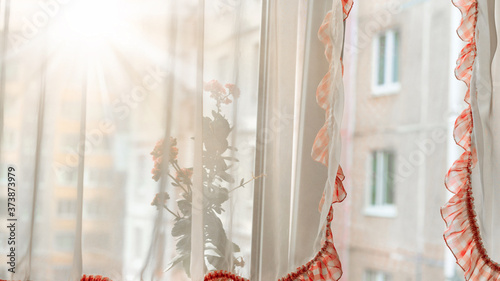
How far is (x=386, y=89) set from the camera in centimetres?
130

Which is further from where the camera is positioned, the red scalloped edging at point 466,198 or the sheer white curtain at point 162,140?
the red scalloped edging at point 466,198

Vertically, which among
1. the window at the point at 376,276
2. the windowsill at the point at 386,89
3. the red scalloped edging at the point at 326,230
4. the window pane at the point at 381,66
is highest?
the window pane at the point at 381,66

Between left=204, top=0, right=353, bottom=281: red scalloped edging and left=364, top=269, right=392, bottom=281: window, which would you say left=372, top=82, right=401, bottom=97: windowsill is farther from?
left=364, top=269, right=392, bottom=281: window

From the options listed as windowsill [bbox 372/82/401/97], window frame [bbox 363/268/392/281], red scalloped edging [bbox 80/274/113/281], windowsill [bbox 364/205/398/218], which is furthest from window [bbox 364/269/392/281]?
red scalloped edging [bbox 80/274/113/281]

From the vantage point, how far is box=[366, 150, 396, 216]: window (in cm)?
129

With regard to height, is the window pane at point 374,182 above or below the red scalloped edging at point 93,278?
above

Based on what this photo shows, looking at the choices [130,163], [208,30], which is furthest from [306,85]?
[130,163]

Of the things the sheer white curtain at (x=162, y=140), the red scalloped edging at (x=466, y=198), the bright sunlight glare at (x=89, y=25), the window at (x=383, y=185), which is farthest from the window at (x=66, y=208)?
the red scalloped edging at (x=466, y=198)

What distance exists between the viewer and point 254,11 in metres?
1.24

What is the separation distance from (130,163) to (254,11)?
412mm

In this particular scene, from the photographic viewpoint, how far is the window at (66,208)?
3.68 feet

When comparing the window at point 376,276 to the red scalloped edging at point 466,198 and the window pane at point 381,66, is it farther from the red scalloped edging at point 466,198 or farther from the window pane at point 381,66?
the window pane at point 381,66

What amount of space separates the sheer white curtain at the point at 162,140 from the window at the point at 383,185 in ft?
0.42

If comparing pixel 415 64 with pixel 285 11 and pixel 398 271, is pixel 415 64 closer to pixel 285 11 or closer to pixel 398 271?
pixel 285 11
